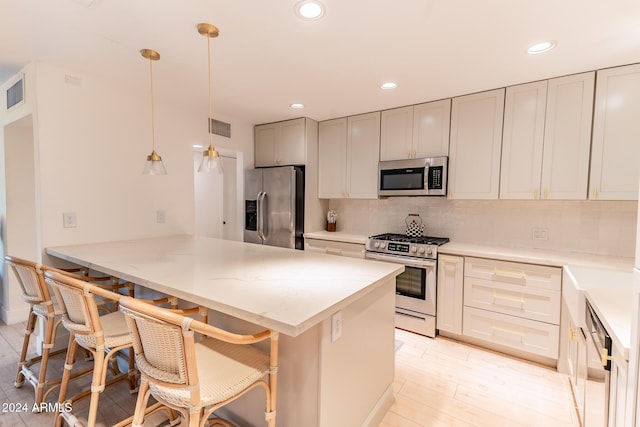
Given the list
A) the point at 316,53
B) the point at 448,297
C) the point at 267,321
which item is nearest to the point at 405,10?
the point at 316,53

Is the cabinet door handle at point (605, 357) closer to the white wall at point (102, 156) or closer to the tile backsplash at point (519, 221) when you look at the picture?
the tile backsplash at point (519, 221)

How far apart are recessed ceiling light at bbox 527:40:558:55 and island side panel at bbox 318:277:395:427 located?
74.0 inches

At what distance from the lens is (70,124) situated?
2.46 metres

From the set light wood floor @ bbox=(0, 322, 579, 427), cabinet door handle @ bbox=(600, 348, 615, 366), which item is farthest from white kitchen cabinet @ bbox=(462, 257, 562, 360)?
cabinet door handle @ bbox=(600, 348, 615, 366)

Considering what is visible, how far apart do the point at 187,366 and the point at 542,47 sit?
109 inches

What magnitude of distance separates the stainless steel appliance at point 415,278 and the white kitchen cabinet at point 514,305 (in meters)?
0.30

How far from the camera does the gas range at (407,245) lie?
9.52 ft

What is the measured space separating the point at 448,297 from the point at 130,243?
9.92ft

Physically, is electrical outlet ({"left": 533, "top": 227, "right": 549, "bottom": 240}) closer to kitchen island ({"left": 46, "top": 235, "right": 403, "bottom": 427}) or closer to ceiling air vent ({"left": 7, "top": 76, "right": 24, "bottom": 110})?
kitchen island ({"left": 46, "top": 235, "right": 403, "bottom": 427})

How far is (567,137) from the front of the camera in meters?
2.49

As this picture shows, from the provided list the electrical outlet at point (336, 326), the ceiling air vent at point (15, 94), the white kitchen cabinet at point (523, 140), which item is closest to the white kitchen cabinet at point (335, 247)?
the white kitchen cabinet at point (523, 140)

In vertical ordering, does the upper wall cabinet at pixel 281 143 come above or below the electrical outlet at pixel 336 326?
above

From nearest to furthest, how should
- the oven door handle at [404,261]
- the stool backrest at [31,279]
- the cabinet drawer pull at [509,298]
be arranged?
1. the stool backrest at [31,279]
2. the cabinet drawer pull at [509,298]
3. the oven door handle at [404,261]

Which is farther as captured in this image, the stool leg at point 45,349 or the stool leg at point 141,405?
the stool leg at point 45,349
